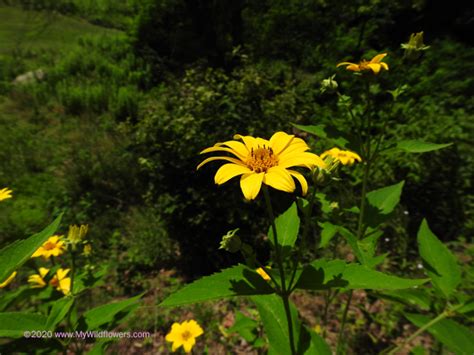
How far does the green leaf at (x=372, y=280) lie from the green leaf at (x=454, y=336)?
0.56 meters

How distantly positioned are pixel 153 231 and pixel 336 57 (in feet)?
20.8

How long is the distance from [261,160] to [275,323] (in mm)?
742

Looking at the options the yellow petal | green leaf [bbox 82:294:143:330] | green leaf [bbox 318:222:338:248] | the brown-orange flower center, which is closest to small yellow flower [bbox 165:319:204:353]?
green leaf [bbox 82:294:143:330]

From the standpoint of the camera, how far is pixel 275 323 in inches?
51.2

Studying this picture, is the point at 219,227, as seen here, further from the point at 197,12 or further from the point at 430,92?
the point at 197,12

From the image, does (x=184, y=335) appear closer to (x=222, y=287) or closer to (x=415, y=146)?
(x=222, y=287)

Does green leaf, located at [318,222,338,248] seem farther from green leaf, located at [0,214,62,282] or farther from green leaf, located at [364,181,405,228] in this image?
green leaf, located at [0,214,62,282]

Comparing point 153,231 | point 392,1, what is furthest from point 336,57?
point 153,231

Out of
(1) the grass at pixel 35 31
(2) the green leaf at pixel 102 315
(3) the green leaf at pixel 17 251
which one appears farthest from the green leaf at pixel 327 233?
(1) the grass at pixel 35 31

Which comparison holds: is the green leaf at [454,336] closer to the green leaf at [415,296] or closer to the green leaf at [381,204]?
the green leaf at [415,296]

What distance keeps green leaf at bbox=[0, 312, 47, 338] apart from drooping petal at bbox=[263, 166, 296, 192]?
1.38 metres

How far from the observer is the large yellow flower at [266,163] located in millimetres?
1072

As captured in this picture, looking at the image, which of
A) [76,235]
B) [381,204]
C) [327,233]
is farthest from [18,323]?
[381,204]

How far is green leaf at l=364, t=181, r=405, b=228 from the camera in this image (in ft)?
Answer: 5.74
